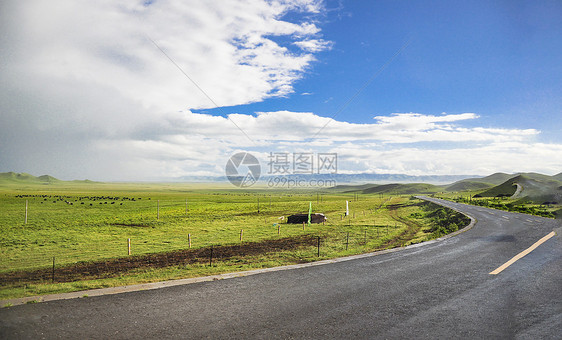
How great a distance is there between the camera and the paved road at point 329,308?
6609 millimetres

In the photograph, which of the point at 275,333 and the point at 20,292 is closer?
the point at 275,333

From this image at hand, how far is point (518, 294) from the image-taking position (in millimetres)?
9047

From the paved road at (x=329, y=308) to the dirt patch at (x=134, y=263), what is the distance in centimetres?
543

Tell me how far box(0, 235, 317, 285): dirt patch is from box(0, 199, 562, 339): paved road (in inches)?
214

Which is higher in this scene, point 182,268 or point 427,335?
point 427,335

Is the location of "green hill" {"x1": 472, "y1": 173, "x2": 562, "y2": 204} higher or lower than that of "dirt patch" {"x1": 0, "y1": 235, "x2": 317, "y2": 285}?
higher

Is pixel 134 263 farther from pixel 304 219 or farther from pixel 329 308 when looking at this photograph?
pixel 304 219

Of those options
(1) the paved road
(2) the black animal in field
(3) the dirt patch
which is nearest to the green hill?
(2) the black animal in field

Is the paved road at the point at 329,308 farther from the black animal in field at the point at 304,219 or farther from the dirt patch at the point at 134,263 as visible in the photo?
the black animal in field at the point at 304,219

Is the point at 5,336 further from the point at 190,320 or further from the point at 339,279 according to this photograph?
the point at 339,279

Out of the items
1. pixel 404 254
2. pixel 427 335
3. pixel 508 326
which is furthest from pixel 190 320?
pixel 404 254

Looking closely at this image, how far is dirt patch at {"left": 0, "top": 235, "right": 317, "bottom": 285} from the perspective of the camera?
14.3m

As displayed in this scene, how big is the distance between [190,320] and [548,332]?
25.6 feet

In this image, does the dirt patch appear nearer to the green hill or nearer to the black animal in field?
the black animal in field
